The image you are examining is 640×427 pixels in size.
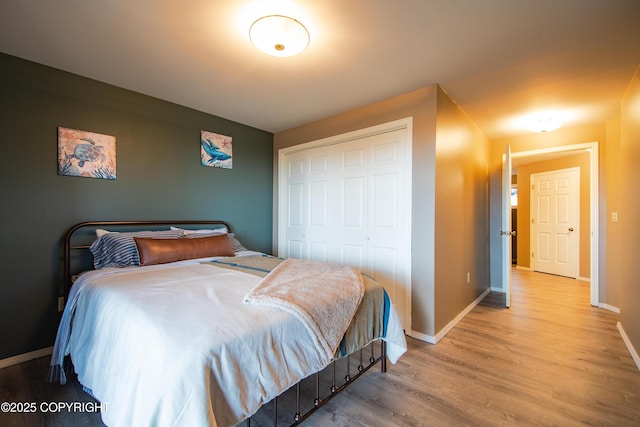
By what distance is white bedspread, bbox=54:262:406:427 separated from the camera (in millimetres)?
938

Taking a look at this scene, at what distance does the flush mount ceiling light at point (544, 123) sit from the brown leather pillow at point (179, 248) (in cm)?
394

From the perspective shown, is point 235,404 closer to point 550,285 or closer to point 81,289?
point 81,289

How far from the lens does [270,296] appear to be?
1.40 m

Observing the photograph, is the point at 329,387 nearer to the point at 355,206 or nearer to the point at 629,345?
the point at 355,206

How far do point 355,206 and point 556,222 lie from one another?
4.80 meters

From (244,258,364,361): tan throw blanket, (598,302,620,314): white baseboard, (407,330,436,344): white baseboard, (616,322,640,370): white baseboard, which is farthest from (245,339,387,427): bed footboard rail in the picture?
(598,302,620,314): white baseboard

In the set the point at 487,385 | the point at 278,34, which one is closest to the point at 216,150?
the point at 278,34

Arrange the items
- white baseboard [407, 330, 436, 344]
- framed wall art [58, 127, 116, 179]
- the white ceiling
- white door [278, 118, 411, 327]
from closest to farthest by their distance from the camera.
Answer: the white ceiling
framed wall art [58, 127, 116, 179]
white baseboard [407, 330, 436, 344]
white door [278, 118, 411, 327]

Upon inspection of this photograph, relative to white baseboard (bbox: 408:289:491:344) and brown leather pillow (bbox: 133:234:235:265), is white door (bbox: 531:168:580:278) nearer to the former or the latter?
white baseboard (bbox: 408:289:491:344)

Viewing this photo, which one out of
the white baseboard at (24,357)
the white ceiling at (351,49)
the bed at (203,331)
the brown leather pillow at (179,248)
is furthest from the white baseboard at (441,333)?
the white baseboard at (24,357)

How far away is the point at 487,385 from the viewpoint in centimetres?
190

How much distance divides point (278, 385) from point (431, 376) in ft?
4.49

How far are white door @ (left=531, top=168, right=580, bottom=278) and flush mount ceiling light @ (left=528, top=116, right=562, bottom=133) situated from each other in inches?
95.0

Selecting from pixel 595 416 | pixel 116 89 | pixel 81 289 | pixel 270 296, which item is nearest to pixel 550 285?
pixel 595 416
